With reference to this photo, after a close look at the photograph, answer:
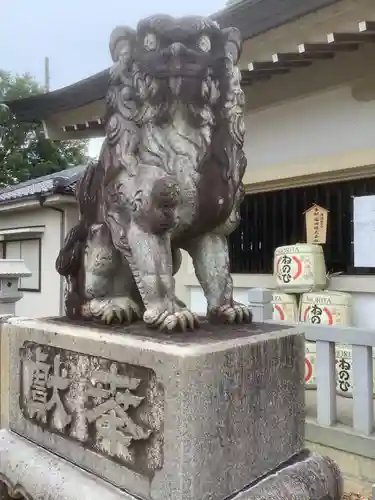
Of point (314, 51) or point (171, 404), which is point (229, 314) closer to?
point (171, 404)

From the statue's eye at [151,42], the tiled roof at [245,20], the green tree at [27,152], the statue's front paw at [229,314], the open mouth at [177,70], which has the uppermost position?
the green tree at [27,152]

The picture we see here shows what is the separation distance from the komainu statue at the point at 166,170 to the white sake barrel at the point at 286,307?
2491 millimetres

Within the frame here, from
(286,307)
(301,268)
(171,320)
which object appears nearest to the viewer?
(171,320)

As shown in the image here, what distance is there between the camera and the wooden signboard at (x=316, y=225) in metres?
4.46

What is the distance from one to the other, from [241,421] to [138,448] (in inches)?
14.7

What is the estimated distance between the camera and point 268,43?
384cm

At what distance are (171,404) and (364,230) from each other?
326cm

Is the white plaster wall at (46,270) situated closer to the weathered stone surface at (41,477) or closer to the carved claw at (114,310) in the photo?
the weathered stone surface at (41,477)

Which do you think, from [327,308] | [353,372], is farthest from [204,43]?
[327,308]

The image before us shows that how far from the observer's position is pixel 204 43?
1.79m

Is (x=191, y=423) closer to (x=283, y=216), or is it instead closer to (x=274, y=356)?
(x=274, y=356)

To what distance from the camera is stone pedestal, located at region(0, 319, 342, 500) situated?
5.02ft

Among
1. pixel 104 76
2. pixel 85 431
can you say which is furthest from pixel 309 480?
pixel 104 76

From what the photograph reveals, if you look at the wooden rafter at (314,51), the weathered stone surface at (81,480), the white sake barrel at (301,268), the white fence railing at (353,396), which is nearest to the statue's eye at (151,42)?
the weathered stone surface at (81,480)
